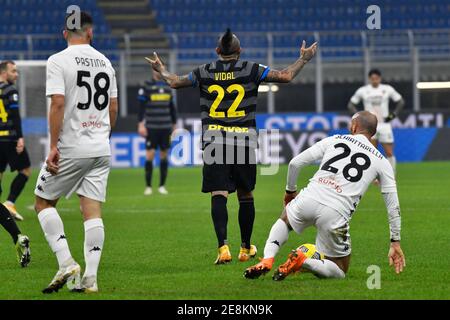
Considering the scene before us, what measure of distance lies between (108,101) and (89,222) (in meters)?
0.89

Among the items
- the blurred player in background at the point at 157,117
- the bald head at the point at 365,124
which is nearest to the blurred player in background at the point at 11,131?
the blurred player in background at the point at 157,117

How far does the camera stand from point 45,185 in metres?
7.05

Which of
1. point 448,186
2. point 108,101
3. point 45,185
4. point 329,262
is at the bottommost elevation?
point 448,186

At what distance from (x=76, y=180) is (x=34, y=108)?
1712cm

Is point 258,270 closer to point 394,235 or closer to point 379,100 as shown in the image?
point 394,235

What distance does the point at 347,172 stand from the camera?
24.1ft

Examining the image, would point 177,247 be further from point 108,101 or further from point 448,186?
point 448,186

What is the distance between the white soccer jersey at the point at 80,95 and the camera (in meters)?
6.88

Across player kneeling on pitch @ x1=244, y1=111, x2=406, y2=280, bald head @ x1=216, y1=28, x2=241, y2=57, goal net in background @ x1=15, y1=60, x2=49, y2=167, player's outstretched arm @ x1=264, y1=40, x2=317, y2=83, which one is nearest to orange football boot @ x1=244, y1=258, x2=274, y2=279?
player kneeling on pitch @ x1=244, y1=111, x2=406, y2=280

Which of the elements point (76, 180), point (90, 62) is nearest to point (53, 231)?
point (76, 180)

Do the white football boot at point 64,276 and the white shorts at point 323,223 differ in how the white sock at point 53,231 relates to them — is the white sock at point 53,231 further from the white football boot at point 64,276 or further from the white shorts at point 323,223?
the white shorts at point 323,223

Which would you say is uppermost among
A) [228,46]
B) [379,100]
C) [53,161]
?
[228,46]

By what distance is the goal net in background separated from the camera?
23.0 metres
